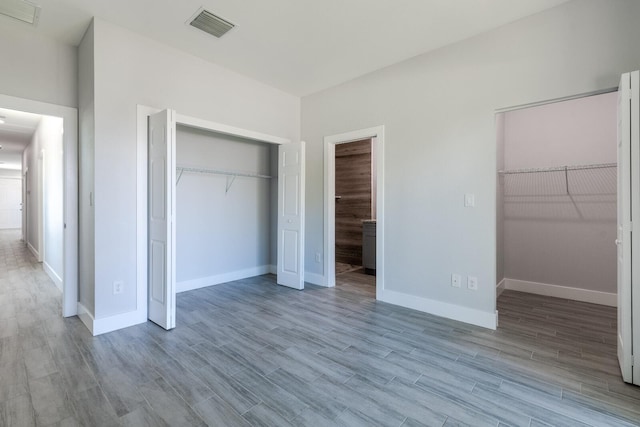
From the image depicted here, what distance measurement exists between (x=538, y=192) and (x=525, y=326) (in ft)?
6.78

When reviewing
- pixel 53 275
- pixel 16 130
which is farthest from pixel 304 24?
pixel 16 130

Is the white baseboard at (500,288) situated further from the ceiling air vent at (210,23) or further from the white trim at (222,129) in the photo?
the ceiling air vent at (210,23)

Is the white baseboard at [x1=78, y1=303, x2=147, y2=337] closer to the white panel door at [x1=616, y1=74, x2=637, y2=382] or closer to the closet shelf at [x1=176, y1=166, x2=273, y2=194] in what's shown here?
the closet shelf at [x1=176, y1=166, x2=273, y2=194]

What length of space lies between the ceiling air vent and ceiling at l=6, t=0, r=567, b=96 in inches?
2.4

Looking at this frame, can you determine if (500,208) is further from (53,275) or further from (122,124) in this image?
(53,275)

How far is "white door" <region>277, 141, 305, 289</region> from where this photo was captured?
411 cm

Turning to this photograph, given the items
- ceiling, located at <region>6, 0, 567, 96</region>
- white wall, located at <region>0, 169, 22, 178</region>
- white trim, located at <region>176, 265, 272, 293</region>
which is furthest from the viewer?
white wall, located at <region>0, 169, 22, 178</region>

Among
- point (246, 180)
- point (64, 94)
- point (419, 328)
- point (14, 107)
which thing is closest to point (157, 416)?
point (419, 328)

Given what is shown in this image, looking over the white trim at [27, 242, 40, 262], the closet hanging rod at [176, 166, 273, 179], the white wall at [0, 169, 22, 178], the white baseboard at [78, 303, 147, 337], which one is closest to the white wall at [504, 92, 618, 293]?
the closet hanging rod at [176, 166, 273, 179]

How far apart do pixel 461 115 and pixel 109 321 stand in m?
4.01

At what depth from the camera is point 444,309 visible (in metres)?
3.15

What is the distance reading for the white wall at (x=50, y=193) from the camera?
4031 mm

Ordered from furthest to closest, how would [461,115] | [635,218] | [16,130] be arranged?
1. [16,130]
2. [461,115]
3. [635,218]

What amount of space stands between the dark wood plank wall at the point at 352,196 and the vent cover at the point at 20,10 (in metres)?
4.52
